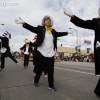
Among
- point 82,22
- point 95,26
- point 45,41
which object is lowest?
point 45,41

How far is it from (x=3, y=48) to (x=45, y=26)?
475 cm

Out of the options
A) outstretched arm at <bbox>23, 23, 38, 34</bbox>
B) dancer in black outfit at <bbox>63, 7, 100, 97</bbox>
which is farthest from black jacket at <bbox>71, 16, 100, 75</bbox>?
outstretched arm at <bbox>23, 23, 38, 34</bbox>

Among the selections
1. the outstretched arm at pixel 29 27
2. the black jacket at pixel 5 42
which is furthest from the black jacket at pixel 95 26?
the black jacket at pixel 5 42

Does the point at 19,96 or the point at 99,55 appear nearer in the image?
the point at 99,55

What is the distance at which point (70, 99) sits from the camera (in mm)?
3525

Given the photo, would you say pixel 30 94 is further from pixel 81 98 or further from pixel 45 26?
pixel 45 26

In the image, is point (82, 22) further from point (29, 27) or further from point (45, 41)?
point (29, 27)

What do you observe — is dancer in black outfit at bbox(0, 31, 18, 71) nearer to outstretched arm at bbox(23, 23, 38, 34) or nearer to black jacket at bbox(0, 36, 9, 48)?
black jacket at bbox(0, 36, 9, 48)

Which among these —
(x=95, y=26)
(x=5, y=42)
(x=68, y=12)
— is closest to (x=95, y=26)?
(x=95, y=26)

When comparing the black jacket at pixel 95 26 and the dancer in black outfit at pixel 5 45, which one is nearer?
the black jacket at pixel 95 26

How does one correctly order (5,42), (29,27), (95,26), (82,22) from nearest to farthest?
(95,26)
(82,22)
(29,27)
(5,42)

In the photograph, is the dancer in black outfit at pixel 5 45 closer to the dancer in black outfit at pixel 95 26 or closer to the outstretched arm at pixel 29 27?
the outstretched arm at pixel 29 27

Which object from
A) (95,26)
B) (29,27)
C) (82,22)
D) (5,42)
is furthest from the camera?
(5,42)

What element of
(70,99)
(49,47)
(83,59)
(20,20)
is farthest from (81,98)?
(83,59)
